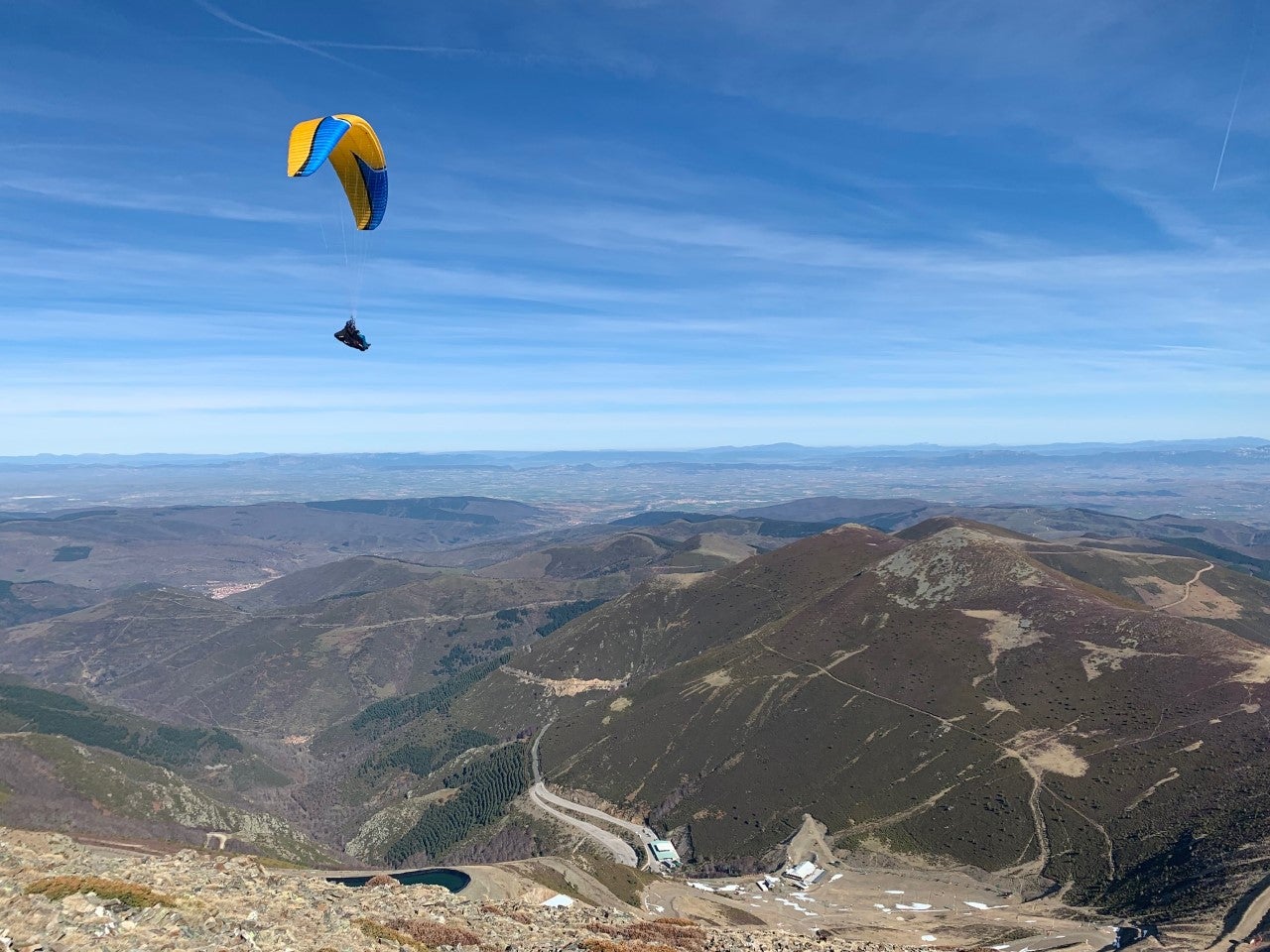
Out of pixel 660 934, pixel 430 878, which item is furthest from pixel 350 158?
pixel 430 878

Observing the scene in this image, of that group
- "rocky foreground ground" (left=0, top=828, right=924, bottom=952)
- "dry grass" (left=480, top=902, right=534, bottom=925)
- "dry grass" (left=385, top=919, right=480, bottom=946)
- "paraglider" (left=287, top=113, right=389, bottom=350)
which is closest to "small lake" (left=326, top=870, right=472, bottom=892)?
"rocky foreground ground" (left=0, top=828, right=924, bottom=952)

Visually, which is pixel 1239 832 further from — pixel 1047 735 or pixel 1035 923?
pixel 1047 735

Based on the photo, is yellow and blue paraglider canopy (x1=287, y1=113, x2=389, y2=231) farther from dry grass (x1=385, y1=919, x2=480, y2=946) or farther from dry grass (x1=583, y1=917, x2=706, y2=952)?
dry grass (x1=583, y1=917, x2=706, y2=952)

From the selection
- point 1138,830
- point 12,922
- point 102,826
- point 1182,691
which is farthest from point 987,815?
point 102,826

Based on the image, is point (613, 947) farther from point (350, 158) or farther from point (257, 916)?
point (350, 158)

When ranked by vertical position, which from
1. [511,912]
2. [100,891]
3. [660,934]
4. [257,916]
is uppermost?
[100,891]
